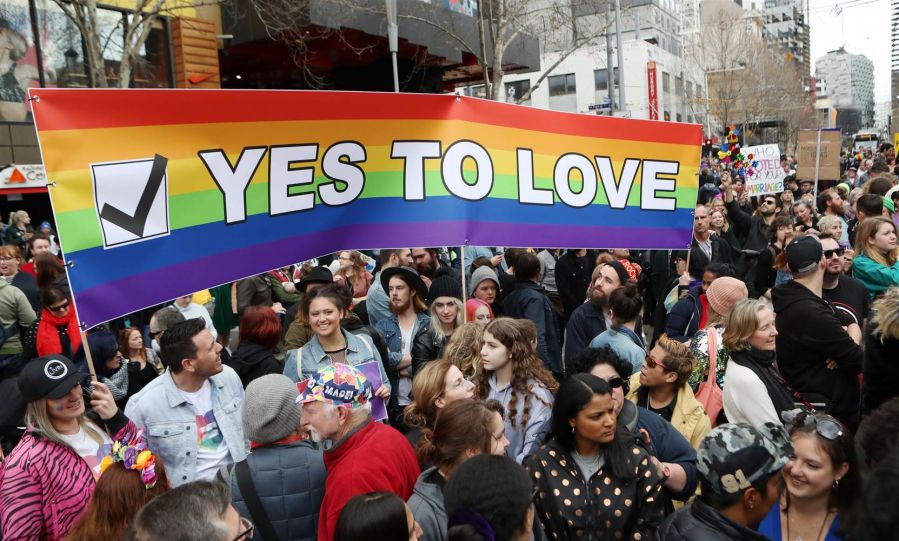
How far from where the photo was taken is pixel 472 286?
710 centimetres

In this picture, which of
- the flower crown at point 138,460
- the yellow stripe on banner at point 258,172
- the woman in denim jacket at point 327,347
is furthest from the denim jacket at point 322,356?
the flower crown at point 138,460

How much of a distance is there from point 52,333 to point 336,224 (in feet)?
10.8

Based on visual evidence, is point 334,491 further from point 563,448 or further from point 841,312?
point 841,312

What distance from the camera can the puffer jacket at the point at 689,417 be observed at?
3.85m

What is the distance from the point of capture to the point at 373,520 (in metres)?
2.31

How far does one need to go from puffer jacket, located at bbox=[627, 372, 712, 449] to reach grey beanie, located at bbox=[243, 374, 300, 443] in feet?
6.03

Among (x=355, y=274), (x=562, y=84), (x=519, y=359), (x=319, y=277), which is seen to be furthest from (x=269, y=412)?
(x=562, y=84)

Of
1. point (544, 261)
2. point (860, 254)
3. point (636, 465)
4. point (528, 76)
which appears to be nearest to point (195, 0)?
point (544, 261)

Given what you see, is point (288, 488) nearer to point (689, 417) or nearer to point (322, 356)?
point (322, 356)

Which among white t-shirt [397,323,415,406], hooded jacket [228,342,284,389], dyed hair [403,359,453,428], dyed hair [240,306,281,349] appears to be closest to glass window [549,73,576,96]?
white t-shirt [397,323,415,406]

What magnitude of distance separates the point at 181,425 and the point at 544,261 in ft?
19.9

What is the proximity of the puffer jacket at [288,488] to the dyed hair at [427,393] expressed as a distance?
0.80m

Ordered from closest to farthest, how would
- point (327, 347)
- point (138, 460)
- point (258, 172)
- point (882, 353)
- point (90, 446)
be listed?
point (138, 460)
point (90, 446)
point (882, 353)
point (258, 172)
point (327, 347)

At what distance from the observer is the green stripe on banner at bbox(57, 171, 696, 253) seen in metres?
3.25
